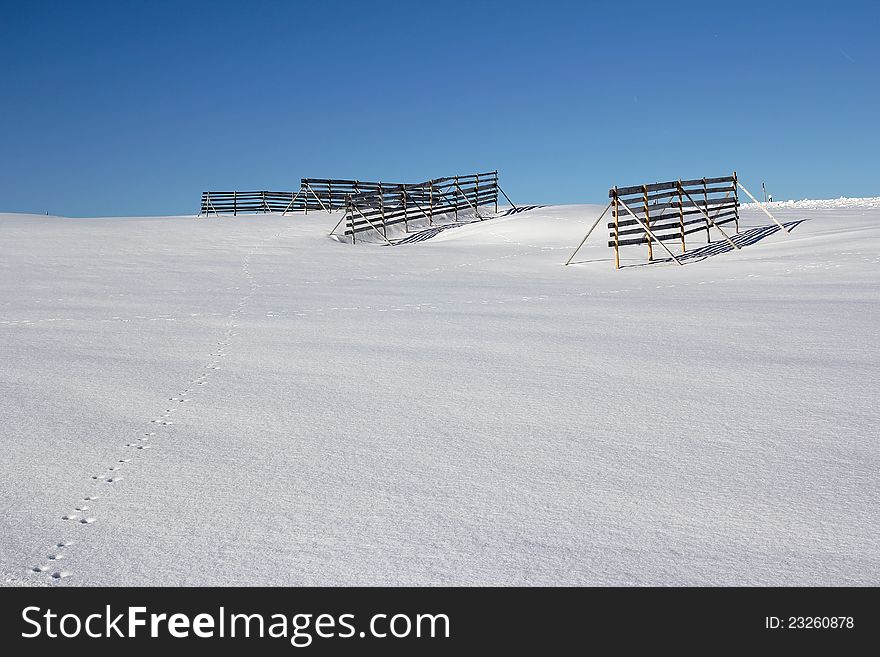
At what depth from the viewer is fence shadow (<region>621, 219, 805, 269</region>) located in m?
16.9

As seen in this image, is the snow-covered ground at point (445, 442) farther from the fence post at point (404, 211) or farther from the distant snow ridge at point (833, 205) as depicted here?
the distant snow ridge at point (833, 205)

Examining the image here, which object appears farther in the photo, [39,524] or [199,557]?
[39,524]

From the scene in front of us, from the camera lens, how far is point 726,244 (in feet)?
60.3

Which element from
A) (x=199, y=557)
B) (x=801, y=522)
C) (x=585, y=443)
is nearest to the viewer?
(x=199, y=557)

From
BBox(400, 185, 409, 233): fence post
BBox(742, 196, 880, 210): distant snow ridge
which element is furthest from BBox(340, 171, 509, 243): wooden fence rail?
BBox(742, 196, 880, 210): distant snow ridge

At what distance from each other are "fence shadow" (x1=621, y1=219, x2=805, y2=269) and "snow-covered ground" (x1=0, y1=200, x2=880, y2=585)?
6.12m

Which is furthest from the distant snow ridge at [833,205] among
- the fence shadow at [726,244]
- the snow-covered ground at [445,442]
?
the snow-covered ground at [445,442]

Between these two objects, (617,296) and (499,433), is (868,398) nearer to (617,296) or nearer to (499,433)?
(499,433)

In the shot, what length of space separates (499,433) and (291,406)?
4.93 feet

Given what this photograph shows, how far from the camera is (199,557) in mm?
3021

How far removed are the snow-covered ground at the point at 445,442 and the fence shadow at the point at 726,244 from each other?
612 cm

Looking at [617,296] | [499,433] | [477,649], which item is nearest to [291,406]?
[499,433]

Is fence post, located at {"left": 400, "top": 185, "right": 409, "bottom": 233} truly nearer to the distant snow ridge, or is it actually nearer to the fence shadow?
the fence shadow

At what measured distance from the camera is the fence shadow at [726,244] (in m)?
16.9
